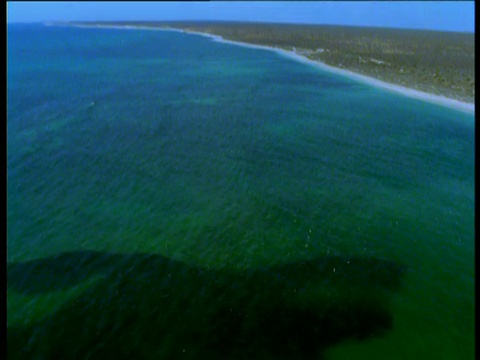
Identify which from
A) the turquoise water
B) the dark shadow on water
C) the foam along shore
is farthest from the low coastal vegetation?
the dark shadow on water

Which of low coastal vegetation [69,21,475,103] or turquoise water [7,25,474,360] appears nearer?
turquoise water [7,25,474,360]

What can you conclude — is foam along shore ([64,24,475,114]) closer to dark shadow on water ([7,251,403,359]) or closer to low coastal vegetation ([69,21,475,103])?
low coastal vegetation ([69,21,475,103])

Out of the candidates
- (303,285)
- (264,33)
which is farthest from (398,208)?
(264,33)

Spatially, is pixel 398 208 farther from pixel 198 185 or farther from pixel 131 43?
pixel 131 43

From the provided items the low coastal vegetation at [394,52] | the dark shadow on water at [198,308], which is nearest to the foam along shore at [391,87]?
the low coastal vegetation at [394,52]

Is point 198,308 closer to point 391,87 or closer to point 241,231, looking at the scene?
point 241,231
